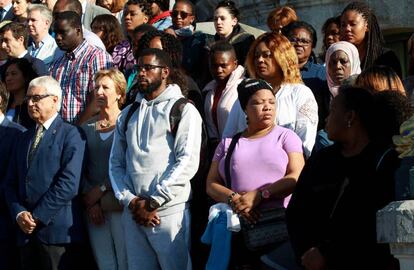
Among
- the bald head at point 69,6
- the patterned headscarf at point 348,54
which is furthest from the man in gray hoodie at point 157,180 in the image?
the bald head at point 69,6

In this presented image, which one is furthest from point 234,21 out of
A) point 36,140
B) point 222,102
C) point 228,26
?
point 36,140

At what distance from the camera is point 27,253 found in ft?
32.5

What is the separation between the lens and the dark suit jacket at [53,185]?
9719 millimetres

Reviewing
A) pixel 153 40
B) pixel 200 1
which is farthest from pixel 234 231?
pixel 200 1

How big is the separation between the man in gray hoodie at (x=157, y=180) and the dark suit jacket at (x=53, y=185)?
54cm

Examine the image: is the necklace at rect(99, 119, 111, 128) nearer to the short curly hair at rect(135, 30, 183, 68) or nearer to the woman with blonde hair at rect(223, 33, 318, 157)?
the short curly hair at rect(135, 30, 183, 68)

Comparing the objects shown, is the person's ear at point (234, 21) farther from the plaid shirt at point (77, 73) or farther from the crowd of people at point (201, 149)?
the plaid shirt at point (77, 73)

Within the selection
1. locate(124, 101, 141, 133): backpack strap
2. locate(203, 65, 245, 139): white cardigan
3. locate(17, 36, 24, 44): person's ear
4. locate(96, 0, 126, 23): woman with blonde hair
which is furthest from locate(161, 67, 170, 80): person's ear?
locate(96, 0, 126, 23): woman with blonde hair

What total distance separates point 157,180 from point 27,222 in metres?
1.40

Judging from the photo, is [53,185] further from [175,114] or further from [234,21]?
[234,21]

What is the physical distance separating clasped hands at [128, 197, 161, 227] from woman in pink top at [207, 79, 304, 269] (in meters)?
0.54

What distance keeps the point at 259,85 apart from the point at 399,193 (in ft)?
8.82

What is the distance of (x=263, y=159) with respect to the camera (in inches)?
335

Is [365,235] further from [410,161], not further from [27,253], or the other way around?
[27,253]
